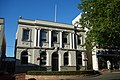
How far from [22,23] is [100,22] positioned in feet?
60.1

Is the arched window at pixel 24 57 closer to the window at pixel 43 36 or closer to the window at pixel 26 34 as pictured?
the window at pixel 26 34

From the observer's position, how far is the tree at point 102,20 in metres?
14.2

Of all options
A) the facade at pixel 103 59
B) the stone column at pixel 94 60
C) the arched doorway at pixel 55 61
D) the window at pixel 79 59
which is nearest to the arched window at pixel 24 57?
the arched doorway at pixel 55 61

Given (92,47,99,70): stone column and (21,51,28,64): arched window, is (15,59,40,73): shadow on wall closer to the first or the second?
(21,51,28,64): arched window

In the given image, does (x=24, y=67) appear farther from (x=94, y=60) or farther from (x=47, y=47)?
(x=94, y=60)

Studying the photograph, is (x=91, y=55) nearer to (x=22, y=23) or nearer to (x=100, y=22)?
(x=22, y=23)

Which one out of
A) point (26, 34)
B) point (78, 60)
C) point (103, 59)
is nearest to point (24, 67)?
point (26, 34)

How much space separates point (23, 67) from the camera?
92.1ft

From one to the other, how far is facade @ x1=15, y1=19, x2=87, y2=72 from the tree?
13913 mm

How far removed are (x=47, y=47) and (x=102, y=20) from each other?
56.8 ft

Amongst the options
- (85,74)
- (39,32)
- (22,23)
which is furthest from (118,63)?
(22,23)

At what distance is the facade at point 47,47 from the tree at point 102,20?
45.6 feet

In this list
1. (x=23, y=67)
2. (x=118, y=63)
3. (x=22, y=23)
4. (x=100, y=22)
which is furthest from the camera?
(x=118, y=63)

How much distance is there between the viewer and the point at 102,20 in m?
15.0
